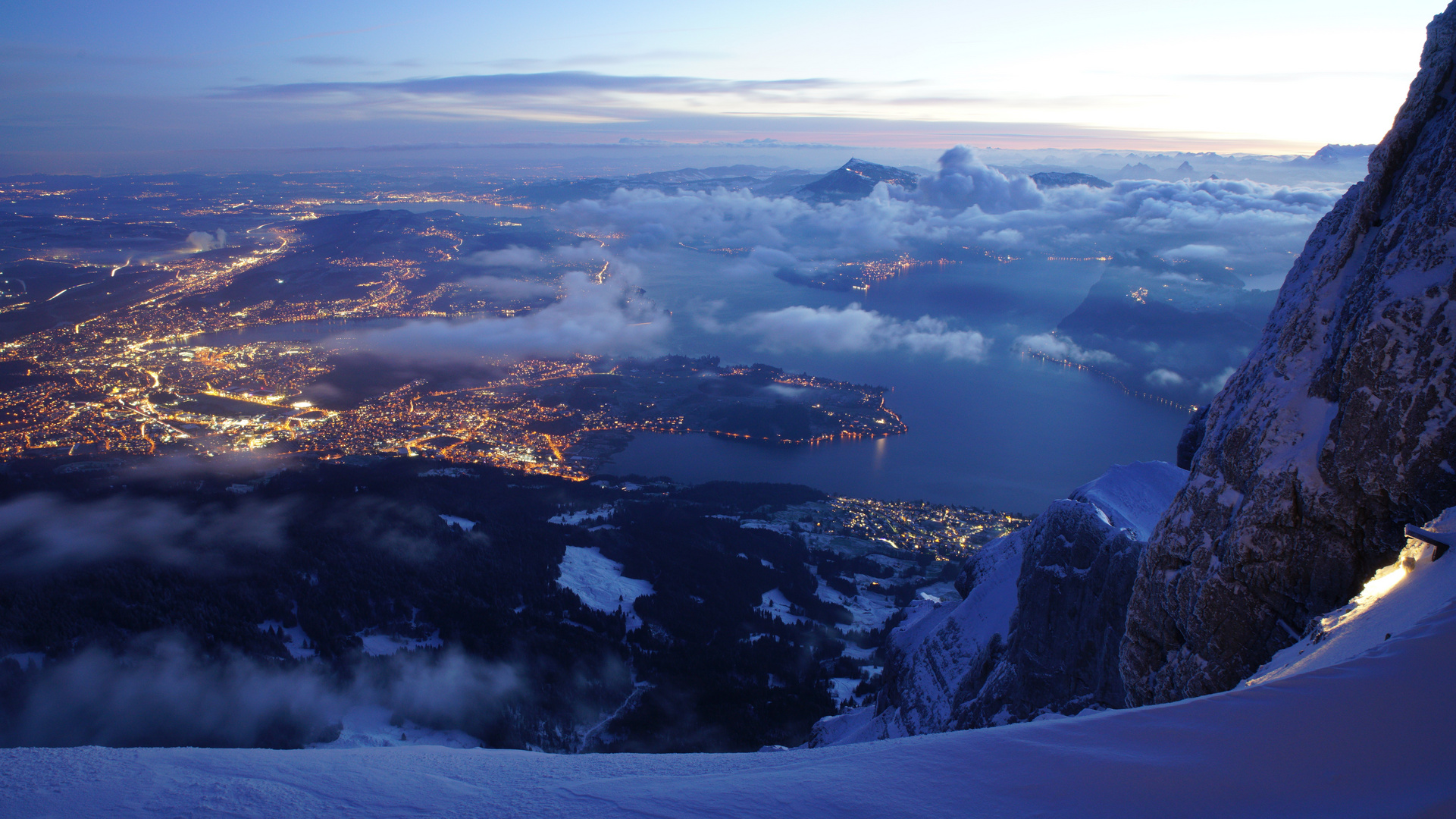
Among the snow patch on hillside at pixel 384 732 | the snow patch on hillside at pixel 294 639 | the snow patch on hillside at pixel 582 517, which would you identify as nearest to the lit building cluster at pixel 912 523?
the snow patch on hillside at pixel 582 517

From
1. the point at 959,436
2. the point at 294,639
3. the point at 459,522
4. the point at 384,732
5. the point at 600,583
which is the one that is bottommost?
the point at 959,436

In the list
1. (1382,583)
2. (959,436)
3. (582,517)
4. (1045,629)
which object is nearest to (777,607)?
(582,517)

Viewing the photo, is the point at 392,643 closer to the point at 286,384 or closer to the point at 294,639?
the point at 294,639

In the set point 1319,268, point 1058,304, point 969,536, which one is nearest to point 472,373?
point 969,536

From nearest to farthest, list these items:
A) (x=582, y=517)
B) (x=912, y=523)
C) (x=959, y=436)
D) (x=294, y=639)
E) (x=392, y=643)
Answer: (x=294, y=639), (x=392, y=643), (x=582, y=517), (x=912, y=523), (x=959, y=436)

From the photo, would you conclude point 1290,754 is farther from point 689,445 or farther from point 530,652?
point 689,445

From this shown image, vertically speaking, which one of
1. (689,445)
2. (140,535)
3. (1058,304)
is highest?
(1058,304)
